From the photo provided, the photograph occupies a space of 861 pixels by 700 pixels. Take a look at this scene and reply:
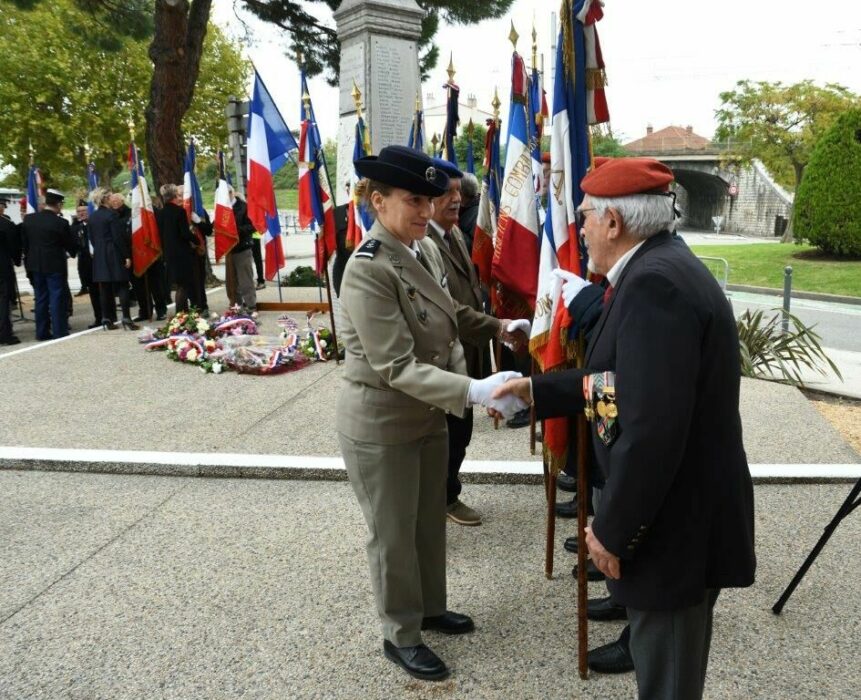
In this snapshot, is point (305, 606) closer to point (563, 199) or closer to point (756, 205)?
point (563, 199)

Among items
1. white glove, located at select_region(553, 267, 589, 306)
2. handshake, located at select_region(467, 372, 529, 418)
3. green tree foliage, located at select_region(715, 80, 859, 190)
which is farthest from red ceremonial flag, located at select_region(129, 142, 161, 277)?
green tree foliage, located at select_region(715, 80, 859, 190)

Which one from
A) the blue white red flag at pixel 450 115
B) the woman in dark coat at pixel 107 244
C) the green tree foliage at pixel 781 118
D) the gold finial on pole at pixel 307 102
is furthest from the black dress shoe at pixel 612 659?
the green tree foliage at pixel 781 118

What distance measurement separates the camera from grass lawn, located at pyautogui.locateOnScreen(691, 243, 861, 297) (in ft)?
55.3

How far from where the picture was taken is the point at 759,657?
2.74 metres

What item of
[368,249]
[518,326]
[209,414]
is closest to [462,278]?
[518,326]

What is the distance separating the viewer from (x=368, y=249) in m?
2.44

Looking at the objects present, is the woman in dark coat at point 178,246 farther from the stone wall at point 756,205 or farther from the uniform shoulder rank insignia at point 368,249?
the stone wall at point 756,205

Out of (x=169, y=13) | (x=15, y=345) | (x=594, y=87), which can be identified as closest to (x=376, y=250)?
(x=594, y=87)

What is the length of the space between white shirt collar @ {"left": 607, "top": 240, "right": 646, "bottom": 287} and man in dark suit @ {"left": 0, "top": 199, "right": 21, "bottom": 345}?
10.2 metres

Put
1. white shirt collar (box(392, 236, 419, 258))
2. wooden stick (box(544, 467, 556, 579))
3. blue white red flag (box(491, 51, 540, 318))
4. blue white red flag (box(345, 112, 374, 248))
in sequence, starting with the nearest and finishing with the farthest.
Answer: white shirt collar (box(392, 236, 419, 258)), wooden stick (box(544, 467, 556, 579)), blue white red flag (box(491, 51, 540, 318)), blue white red flag (box(345, 112, 374, 248))

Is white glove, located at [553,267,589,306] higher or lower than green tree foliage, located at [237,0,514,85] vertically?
lower

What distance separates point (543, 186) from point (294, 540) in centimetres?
263

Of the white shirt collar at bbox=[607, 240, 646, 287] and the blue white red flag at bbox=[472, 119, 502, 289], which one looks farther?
the blue white red flag at bbox=[472, 119, 502, 289]

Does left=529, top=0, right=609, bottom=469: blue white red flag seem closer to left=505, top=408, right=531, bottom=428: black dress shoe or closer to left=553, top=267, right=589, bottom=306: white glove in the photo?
left=553, top=267, right=589, bottom=306: white glove
